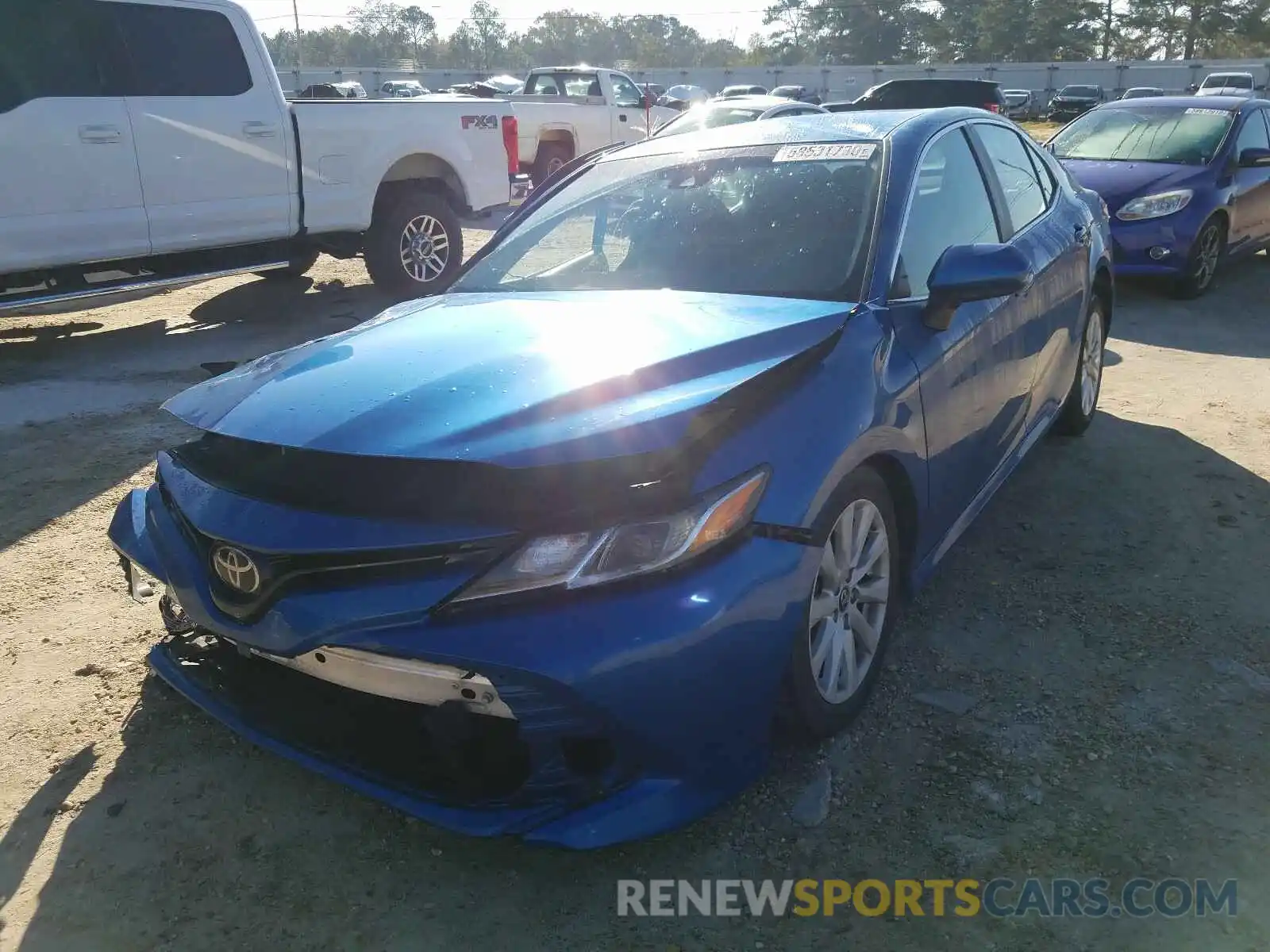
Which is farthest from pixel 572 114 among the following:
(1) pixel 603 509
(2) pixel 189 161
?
(1) pixel 603 509

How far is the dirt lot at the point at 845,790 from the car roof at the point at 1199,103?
667 centimetres

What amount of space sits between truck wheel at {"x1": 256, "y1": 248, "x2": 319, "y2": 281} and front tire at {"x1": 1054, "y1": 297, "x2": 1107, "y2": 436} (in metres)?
5.85

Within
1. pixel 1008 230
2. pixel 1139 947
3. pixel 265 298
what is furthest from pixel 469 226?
pixel 1139 947

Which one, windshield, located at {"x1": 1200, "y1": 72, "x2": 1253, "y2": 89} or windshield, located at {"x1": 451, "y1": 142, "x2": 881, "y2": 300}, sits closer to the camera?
windshield, located at {"x1": 451, "y1": 142, "x2": 881, "y2": 300}

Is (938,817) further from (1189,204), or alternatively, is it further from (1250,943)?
(1189,204)

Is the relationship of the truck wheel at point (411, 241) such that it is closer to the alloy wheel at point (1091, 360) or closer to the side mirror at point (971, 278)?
the alloy wheel at point (1091, 360)

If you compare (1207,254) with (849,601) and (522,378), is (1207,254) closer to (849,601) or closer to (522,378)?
(849,601)

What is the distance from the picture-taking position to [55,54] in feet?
21.8

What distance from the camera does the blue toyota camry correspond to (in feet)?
6.90

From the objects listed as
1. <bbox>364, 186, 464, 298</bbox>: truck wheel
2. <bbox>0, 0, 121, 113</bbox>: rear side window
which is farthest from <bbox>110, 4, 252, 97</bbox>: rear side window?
<bbox>364, 186, 464, 298</bbox>: truck wheel

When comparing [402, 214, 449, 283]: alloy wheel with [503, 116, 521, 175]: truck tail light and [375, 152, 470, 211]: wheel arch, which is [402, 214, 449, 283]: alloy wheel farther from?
[503, 116, 521, 175]: truck tail light

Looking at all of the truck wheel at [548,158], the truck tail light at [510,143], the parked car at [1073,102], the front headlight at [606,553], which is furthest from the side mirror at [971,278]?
the parked car at [1073,102]

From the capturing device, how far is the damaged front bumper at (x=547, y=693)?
2057 mm

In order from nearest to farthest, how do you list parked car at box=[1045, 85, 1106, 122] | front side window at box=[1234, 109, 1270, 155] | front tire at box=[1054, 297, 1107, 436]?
1. front tire at box=[1054, 297, 1107, 436]
2. front side window at box=[1234, 109, 1270, 155]
3. parked car at box=[1045, 85, 1106, 122]
